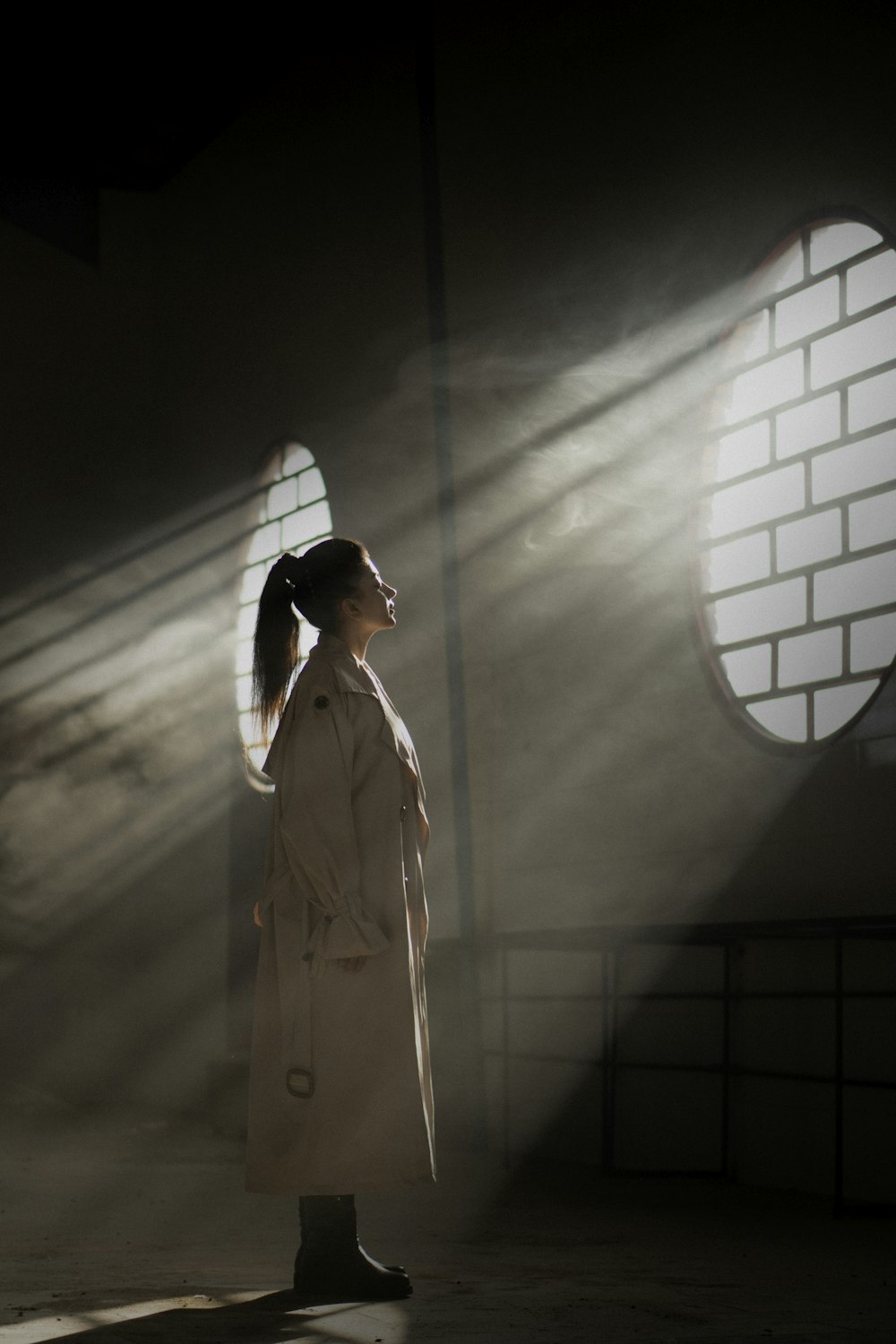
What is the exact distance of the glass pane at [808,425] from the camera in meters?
5.10

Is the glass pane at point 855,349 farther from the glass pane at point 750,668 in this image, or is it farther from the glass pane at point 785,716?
the glass pane at point 785,716

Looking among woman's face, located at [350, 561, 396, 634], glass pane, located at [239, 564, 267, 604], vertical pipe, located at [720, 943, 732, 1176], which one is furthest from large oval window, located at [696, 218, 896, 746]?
glass pane, located at [239, 564, 267, 604]

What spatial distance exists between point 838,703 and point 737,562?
728 millimetres

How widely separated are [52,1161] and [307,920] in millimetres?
3580

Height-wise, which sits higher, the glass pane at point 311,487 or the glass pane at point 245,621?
the glass pane at point 311,487

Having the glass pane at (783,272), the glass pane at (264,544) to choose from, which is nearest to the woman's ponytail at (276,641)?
the glass pane at (783,272)

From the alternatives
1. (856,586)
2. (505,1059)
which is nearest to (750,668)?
(856,586)

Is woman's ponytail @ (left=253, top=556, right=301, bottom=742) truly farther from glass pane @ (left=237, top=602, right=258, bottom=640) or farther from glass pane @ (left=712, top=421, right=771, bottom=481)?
glass pane @ (left=237, top=602, right=258, bottom=640)

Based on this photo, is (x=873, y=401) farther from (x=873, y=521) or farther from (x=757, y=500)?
(x=757, y=500)

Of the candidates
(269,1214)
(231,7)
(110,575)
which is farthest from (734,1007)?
(110,575)

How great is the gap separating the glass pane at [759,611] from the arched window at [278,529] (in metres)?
3.14

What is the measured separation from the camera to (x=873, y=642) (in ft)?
16.0

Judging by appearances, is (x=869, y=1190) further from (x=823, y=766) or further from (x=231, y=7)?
(x=231, y=7)

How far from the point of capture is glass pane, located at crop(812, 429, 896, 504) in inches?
191
